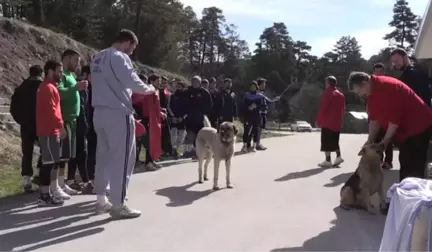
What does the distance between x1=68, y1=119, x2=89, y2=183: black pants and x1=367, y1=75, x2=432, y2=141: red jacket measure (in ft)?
15.1

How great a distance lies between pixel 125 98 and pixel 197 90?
6.33 metres

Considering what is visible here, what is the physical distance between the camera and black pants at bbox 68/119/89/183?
8141 mm

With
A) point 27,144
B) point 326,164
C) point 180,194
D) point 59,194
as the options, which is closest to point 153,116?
point 180,194

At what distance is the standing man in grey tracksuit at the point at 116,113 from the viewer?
6.28m

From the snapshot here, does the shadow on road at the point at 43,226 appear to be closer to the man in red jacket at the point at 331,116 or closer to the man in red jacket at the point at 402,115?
the man in red jacket at the point at 402,115

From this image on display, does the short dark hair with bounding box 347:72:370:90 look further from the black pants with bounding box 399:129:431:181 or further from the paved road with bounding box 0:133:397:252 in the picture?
the paved road with bounding box 0:133:397:252

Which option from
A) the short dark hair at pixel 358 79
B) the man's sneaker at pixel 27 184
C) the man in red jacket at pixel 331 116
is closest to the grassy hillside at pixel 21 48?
the man's sneaker at pixel 27 184

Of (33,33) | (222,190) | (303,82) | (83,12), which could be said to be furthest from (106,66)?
(303,82)

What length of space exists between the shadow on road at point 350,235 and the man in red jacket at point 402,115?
2.75 ft

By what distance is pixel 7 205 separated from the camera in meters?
7.21

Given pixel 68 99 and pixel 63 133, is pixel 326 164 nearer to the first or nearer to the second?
pixel 68 99

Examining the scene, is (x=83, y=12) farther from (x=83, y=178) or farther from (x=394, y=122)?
(x=394, y=122)

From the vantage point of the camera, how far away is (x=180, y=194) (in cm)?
836

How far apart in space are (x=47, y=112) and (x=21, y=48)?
12963mm
